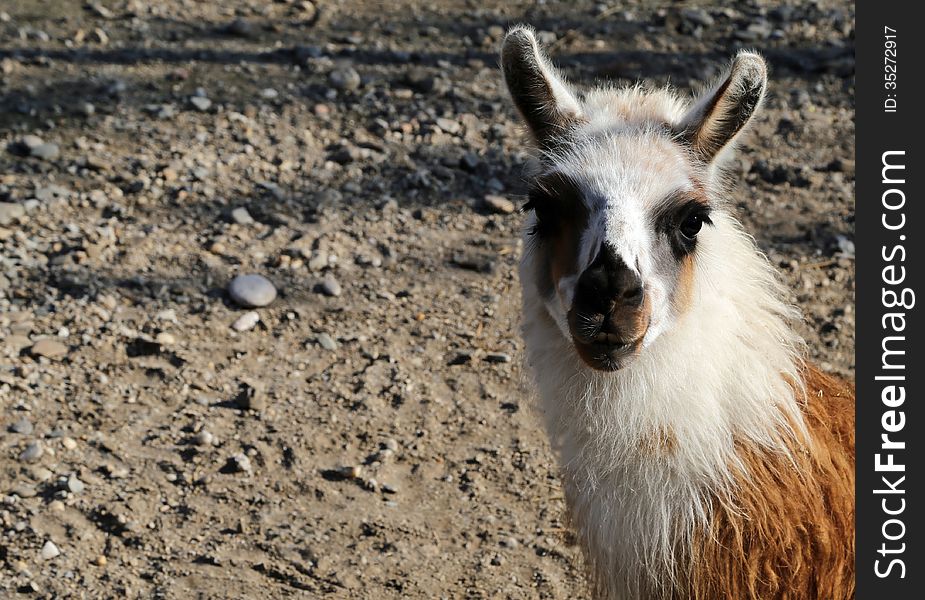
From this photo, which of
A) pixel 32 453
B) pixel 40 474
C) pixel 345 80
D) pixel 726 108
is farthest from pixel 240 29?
pixel 726 108

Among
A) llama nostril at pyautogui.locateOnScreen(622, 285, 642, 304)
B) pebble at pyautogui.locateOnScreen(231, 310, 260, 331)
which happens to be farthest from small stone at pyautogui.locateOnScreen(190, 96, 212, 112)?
llama nostril at pyautogui.locateOnScreen(622, 285, 642, 304)

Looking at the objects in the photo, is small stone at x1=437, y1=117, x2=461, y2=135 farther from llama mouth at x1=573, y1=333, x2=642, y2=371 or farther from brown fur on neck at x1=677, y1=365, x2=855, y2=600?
brown fur on neck at x1=677, y1=365, x2=855, y2=600

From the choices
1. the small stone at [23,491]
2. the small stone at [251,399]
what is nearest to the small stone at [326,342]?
the small stone at [251,399]

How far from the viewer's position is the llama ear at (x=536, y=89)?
404 centimetres

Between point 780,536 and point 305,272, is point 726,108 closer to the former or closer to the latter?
point 780,536

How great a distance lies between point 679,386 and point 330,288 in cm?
339

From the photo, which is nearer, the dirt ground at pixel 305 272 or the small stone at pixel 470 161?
the dirt ground at pixel 305 272

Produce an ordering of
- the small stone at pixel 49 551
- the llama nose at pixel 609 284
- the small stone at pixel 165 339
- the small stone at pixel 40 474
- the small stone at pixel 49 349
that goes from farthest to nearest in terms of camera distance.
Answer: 1. the small stone at pixel 165 339
2. the small stone at pixel 49 349
3. the small stone at pixel 40 474
4. the small stone at pixel 49 551
5. the llama nose at pixel 609 284

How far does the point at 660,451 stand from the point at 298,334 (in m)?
3.15

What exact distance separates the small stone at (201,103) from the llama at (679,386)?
4.62 meters

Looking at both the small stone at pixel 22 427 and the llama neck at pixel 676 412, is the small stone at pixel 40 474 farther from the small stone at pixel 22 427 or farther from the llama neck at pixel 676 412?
the llama neck at pixel 676 412

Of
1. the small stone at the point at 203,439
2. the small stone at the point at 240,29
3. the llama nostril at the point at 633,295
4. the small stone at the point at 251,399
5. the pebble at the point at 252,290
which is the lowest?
the small stone at the point at 203,439

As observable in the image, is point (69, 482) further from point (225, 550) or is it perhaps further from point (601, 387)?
point (601, 387)

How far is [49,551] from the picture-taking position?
487 cm
